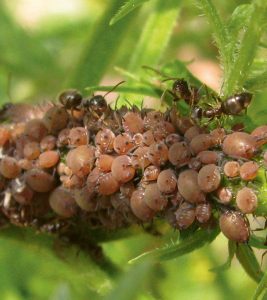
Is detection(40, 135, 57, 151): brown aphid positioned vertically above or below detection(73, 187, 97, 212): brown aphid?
above

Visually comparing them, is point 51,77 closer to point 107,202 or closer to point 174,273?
point 174,273

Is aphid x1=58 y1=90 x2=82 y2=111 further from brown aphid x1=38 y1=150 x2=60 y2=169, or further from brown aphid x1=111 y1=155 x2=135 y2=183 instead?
brown aphid x1=111 y1=155 x2=135 y2=183

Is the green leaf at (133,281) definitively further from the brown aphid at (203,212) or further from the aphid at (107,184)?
the aphid at (107,184)

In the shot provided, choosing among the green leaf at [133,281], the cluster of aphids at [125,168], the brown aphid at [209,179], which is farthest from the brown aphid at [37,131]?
the green leaf at [133,281]

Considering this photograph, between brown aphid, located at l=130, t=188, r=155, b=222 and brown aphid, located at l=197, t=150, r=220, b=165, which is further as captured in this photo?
brown aphid, located at l=130, t=188, r=155, b=222

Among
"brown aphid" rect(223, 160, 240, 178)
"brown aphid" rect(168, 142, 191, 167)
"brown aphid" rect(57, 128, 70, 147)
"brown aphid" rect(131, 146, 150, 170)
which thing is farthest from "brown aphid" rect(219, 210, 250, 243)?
"brown aphid" rect(57, 128, 70, 147)

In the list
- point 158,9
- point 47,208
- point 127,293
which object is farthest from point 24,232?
point 127,293

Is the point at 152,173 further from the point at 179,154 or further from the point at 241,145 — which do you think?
the point at 241,145
